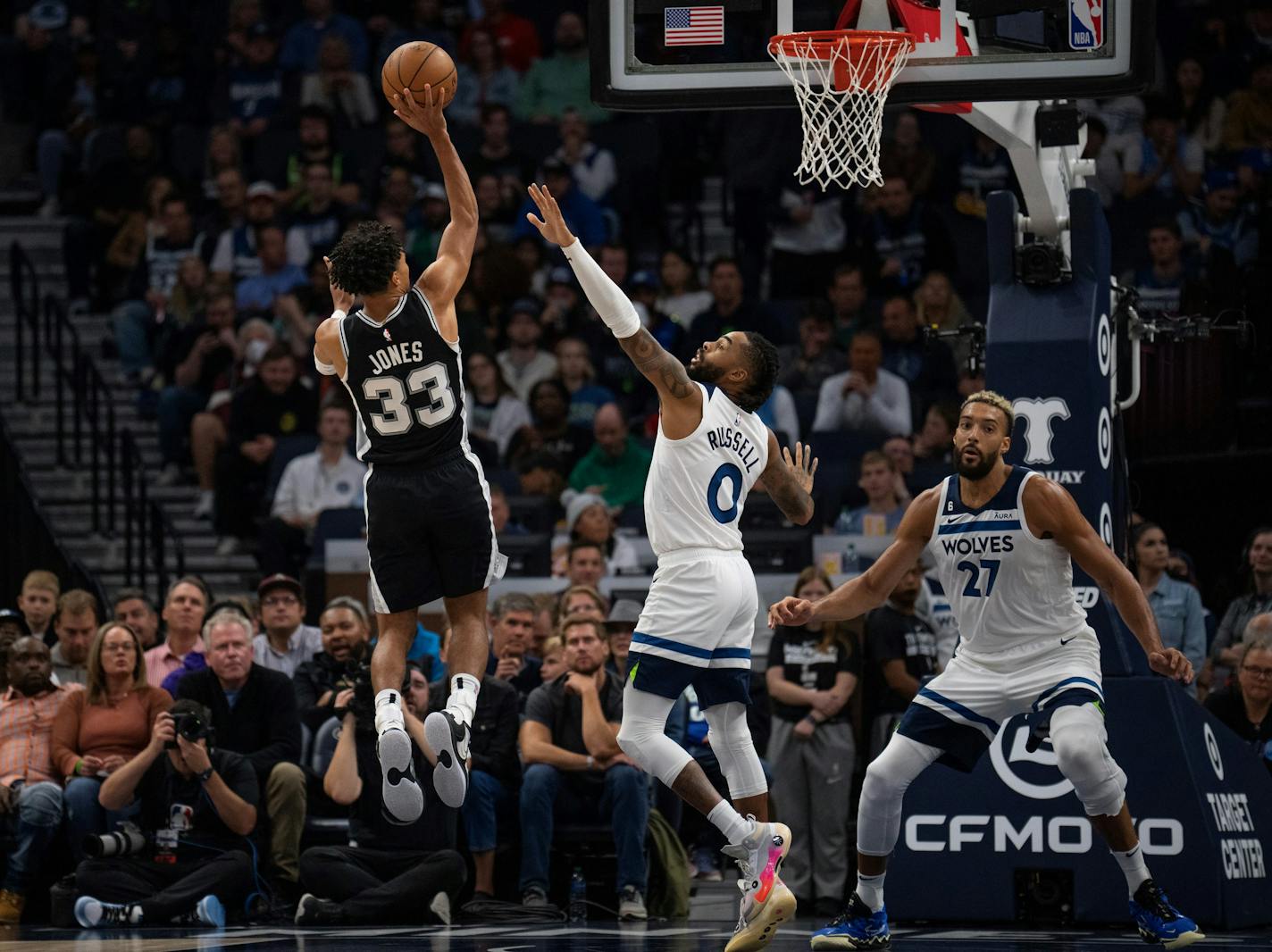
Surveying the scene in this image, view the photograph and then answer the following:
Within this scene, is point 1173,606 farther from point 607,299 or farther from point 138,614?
point 138,614

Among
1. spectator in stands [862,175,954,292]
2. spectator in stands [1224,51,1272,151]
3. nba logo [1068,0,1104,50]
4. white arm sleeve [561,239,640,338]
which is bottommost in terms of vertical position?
white arm sleeve [561,239,640,338]

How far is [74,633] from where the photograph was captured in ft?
40.8

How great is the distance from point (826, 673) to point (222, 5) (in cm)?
1234

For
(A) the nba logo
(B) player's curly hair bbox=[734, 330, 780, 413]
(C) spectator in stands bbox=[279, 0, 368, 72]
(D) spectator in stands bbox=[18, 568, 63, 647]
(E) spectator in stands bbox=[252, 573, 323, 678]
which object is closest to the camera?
(B) player's curly hair bbox=[734, 330, 780, 413]

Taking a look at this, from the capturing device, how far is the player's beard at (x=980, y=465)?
851 centimetres

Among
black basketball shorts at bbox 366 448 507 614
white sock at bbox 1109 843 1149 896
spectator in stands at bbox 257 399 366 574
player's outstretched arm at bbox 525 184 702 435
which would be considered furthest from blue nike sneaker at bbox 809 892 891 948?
spectator in stands at bbox 257 399 366 574

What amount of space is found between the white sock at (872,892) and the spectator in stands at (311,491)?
7.00 metres

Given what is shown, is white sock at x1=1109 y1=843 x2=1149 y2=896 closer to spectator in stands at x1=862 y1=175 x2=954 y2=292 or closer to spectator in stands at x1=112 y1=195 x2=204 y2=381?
spectator in stands at x1=862 y1=175 x2=954 y2=292

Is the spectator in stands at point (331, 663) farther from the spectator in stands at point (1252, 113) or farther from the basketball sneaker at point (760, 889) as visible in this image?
the spectator in stands at point (1252, 113)

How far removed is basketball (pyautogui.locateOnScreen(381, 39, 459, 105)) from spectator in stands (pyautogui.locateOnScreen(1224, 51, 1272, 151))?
9.97m

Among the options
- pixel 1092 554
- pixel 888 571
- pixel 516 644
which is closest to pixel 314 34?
pixel 516 644

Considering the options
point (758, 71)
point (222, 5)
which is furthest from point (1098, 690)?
point (222, 5)

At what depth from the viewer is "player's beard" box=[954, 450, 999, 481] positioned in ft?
27.9

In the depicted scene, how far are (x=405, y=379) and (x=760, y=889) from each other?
247cm
